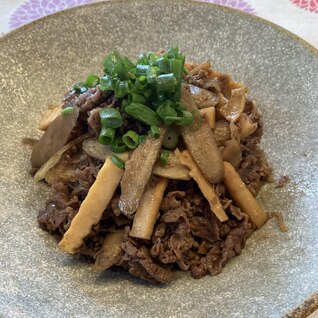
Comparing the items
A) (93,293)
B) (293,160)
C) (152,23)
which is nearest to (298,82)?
(293,160)

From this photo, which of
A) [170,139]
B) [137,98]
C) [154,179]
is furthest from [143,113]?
[154,179]

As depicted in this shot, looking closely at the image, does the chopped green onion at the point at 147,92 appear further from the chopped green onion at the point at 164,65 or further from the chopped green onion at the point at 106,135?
the chopped green onion at the point at 106,135

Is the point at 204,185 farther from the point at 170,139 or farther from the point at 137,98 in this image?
the point at 137,98

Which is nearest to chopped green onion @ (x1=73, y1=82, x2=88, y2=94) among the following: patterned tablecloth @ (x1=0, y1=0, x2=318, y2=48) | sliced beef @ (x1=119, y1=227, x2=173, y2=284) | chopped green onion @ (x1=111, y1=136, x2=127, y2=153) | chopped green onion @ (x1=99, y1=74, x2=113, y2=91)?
chopped green onion @ (x1=99, y1=74, x2=113, y2=91)

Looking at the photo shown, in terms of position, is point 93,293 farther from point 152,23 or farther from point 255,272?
point 152,23

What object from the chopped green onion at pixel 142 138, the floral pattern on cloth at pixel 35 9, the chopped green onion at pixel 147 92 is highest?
the chopped green onion at pixel 147 92

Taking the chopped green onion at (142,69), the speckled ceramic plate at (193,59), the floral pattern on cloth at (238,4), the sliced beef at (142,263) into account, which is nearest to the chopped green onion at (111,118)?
the chopped green onion at (142,69)
